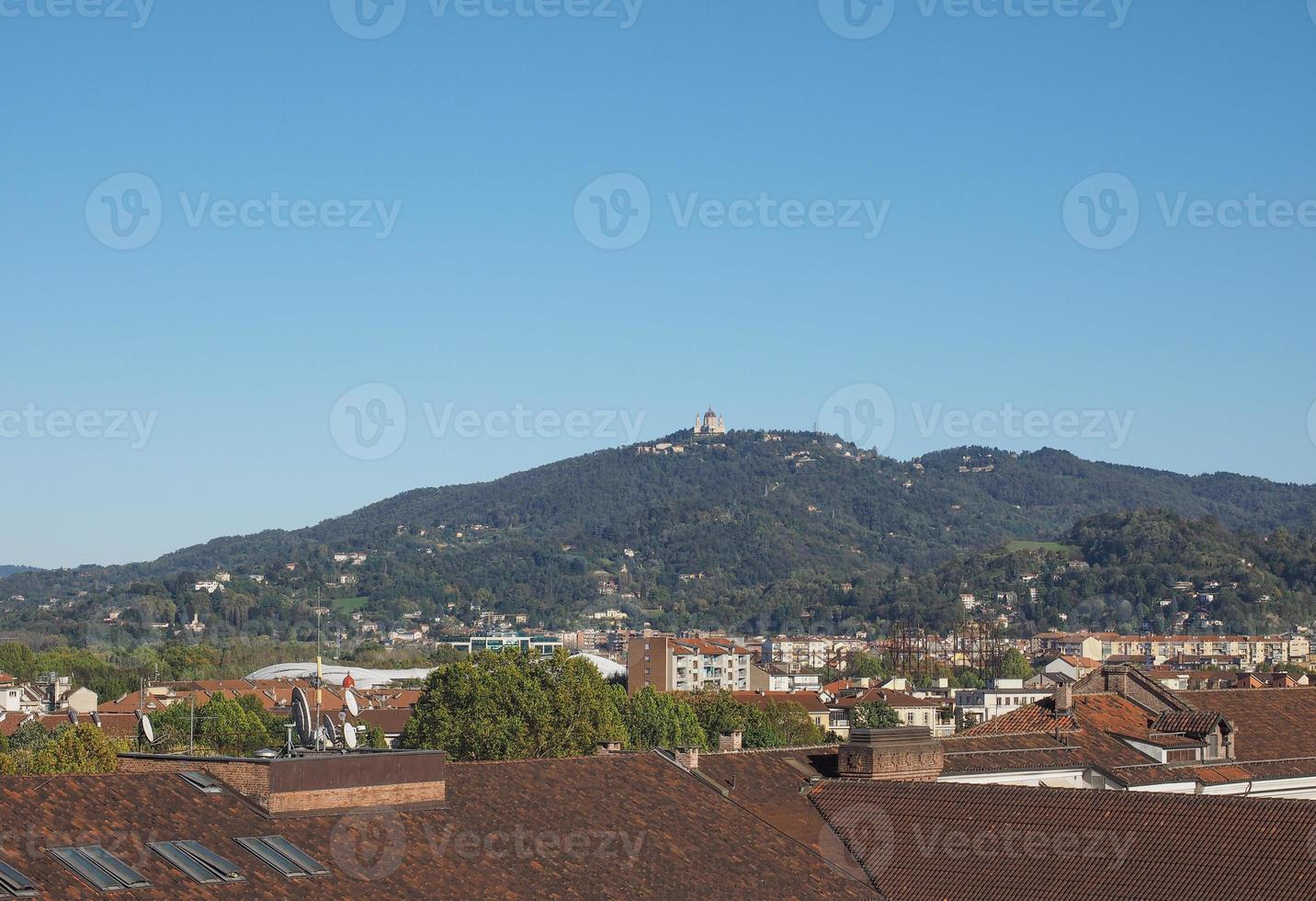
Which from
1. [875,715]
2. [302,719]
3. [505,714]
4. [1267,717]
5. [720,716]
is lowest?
[875,715]

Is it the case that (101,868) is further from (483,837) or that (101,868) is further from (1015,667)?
(1015,667)

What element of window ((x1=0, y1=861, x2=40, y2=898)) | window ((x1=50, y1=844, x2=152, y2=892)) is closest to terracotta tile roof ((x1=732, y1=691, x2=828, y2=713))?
window ((x1=50, y1=844, x2=152, y2=892))

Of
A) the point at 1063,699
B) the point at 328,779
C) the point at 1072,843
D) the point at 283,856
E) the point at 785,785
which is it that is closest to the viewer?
the point at 283,856

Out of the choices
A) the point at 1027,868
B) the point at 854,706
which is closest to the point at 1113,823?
the point at 1027,868

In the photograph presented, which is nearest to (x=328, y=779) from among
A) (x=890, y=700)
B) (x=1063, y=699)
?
(x=1063, y=699)

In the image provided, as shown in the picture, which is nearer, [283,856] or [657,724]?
[283,856]

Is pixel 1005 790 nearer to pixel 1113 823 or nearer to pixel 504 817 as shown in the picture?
pixel 1113 823

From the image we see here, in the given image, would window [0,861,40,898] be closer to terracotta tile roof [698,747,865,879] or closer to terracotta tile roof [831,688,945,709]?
terracotta tile roof [698,747,865,879]
